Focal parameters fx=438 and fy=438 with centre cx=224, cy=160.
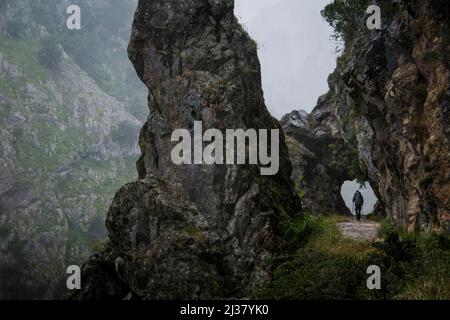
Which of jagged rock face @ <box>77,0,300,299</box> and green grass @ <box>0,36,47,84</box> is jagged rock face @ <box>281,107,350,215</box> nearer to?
jagged rock face @ <box>77,0,300,299</box>

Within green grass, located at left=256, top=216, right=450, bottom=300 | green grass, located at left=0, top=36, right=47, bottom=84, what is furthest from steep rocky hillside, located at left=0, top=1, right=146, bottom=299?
green grass, located at left=256, top=216, right=450, bottom=300

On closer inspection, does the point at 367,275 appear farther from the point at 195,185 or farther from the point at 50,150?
the point at 50,150

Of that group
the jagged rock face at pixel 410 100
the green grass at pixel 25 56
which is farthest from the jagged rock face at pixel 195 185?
the green grass at pixel 25 56

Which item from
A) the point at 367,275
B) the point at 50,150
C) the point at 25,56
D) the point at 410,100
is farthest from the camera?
the point at 25,56

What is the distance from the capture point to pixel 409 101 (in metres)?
19.2

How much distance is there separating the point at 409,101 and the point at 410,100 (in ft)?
0.24

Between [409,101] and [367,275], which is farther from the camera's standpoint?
[409,101]

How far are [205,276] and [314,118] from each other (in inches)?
1483

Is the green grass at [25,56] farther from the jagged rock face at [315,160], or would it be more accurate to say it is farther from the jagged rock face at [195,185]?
the jagged rock face at [195,185]

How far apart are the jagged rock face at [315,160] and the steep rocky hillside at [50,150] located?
62.9m

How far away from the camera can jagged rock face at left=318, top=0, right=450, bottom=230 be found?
54.6ft

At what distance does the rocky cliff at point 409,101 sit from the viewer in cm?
1666

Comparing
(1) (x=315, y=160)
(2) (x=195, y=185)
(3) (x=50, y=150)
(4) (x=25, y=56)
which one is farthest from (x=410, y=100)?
(4) (x=25, y=56)

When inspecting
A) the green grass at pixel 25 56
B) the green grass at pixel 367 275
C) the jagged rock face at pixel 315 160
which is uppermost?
the green grass at pixel 25 56
